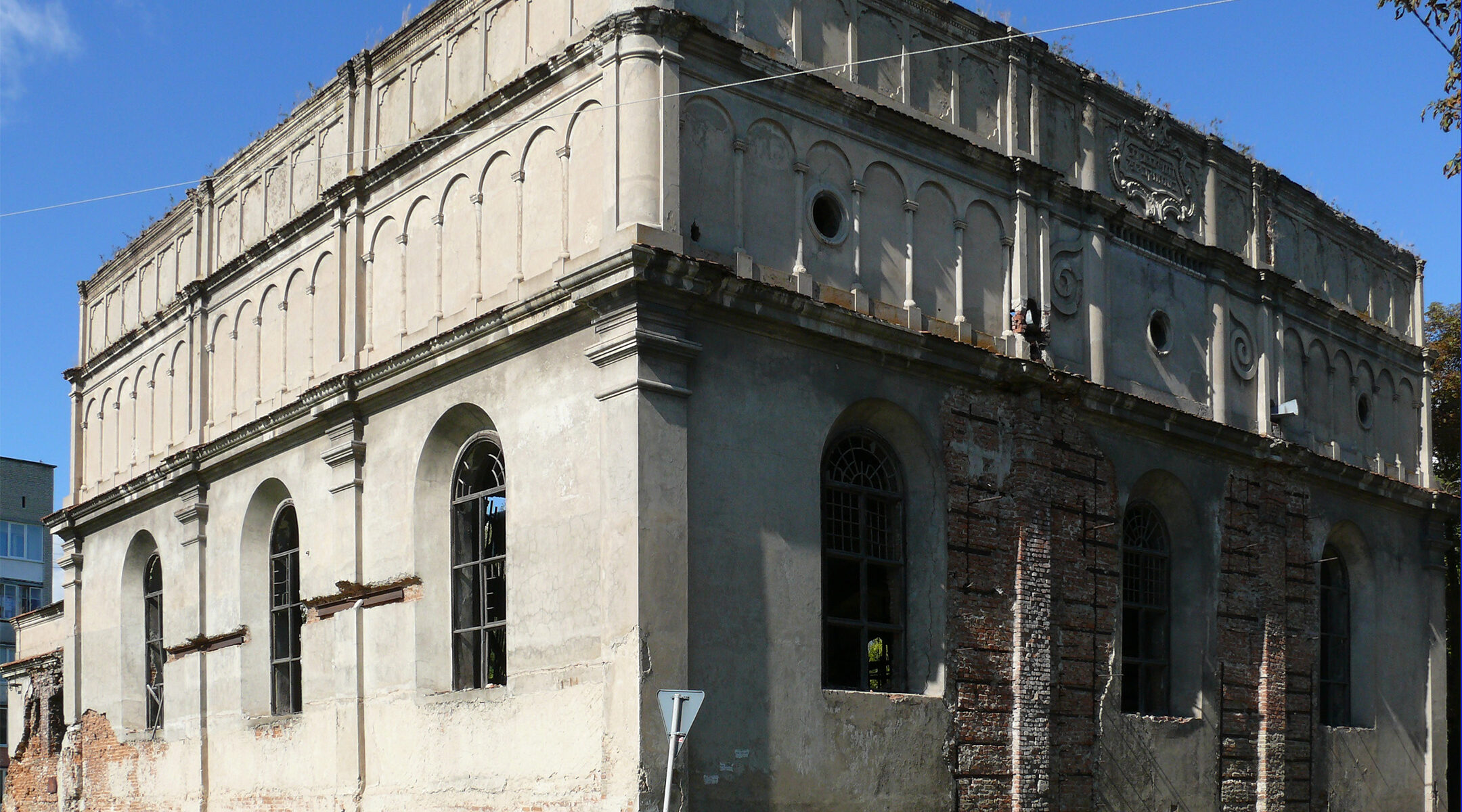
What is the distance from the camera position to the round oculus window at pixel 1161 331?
2417cm

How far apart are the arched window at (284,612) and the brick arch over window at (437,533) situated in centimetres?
345

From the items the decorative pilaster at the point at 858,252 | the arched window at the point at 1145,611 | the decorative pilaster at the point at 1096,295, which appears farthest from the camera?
the arched window at the point at 1145,611

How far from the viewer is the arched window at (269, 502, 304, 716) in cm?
2316

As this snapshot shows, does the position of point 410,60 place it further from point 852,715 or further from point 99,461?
point 99,461

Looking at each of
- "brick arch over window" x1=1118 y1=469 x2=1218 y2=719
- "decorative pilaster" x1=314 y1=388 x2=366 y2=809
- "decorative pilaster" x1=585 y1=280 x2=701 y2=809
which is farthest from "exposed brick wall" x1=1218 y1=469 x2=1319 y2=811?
"decorative pilaster" x1=314 y1=388 x2=366 y2=809

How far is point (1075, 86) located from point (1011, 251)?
131 inches

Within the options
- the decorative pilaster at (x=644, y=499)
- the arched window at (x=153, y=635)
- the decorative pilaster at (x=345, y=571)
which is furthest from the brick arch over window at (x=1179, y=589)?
the arched window at (x=153, y=635)

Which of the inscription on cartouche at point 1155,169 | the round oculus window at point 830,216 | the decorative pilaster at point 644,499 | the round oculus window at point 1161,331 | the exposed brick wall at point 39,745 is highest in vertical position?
the inscription on cartouche at point 1155,169

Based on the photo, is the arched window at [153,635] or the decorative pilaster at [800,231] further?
the arched window at [153,635]

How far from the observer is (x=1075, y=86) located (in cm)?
2347

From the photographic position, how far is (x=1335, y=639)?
27.3 meters

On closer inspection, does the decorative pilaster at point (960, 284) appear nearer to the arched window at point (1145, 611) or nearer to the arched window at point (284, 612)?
the arched window at point (1145, 611)

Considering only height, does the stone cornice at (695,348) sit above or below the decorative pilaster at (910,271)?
below

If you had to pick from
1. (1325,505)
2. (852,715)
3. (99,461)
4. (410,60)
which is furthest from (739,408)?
(99,461)
